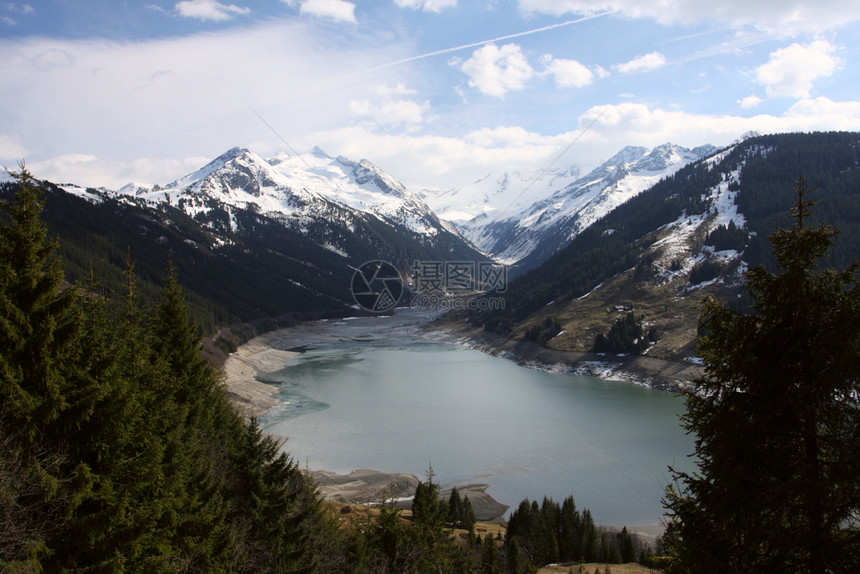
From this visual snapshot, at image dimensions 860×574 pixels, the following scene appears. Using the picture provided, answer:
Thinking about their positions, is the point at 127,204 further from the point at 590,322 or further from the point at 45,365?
the point at 45,365

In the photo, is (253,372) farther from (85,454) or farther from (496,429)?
(85,454)

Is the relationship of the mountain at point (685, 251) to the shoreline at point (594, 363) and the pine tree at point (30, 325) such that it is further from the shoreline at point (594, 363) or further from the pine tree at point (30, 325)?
the pine tree at point (30, 325)

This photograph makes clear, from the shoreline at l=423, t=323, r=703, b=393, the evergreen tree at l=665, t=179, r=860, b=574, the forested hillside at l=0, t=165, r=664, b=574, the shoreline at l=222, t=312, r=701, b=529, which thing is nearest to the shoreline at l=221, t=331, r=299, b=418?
the shoreline at l=222, t=312, r=701, b=529

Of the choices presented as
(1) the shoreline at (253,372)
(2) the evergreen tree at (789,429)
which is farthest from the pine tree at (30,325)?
(1) the shoreline at (253,372)

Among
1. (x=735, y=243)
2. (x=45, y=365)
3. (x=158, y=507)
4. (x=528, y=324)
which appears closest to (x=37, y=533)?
(x=158, y=507)

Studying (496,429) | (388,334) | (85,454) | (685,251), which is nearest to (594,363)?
(496,429)
